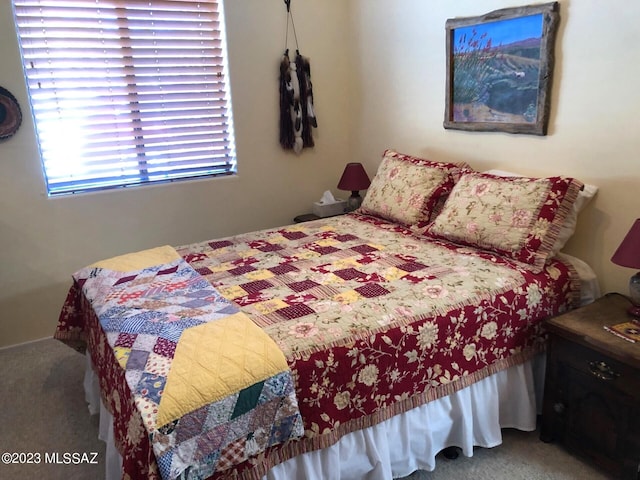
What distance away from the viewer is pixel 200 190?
3.27 meters

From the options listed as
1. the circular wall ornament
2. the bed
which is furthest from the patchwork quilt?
the circular wall ornament

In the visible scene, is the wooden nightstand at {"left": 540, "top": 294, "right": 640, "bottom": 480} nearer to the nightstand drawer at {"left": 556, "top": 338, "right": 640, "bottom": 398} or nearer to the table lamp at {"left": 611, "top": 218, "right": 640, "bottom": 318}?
the nightstand drawer at {"left": 556, "top": 338, "right": 640, "bottom": 398}

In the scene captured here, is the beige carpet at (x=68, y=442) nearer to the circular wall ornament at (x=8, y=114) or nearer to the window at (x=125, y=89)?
the window at (x=125, y=89)

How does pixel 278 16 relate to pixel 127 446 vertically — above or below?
above

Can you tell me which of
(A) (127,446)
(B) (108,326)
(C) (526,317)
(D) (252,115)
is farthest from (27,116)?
(C) (526,317)

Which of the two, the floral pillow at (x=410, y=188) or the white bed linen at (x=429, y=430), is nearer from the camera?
the white bed linen at (x=429, y=430)

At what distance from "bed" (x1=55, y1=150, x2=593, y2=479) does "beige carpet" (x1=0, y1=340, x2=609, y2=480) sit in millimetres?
82

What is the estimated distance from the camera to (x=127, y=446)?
4.33ft

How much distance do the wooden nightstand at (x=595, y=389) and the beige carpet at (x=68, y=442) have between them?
3.9 inches

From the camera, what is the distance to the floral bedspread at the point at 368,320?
1549mm

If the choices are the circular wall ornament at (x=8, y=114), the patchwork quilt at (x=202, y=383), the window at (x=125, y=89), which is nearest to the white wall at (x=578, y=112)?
the window at (x=125, y=89)

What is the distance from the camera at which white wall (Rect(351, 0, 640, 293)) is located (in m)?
2.01

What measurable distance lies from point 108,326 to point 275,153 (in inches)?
80.4

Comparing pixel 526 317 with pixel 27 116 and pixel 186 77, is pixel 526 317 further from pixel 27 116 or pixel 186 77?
pixel 27 116
